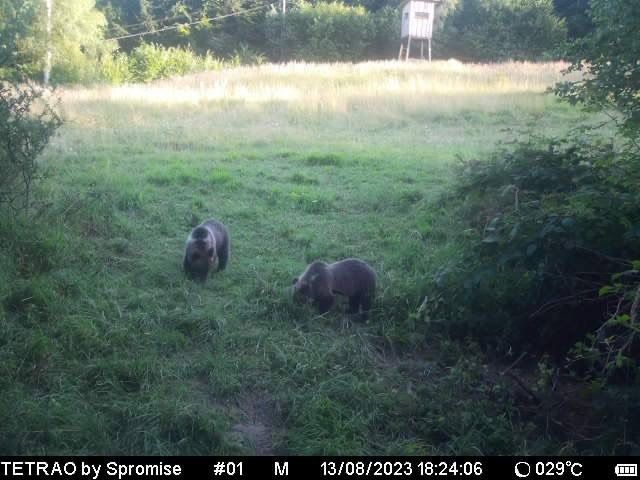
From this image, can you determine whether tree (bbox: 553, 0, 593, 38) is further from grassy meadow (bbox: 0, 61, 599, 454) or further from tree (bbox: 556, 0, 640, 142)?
tree (bbox: 556, 0, 640, 142)

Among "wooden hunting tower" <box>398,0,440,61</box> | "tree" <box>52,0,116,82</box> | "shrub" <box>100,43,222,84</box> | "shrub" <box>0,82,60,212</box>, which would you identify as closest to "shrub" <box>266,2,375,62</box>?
"shrub" <box>100,43,222,84</box>

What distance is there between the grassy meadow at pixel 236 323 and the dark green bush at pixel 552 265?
1.70 ft

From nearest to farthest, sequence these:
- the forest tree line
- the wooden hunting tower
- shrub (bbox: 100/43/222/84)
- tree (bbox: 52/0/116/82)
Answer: tree (bbox: 52/0/116/82) < the forest tree line < the wooden hunting tower < shrub (bbox: 100/43/222/84)

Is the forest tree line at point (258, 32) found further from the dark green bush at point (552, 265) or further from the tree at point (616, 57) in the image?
the dark green bush at point (552, 265)

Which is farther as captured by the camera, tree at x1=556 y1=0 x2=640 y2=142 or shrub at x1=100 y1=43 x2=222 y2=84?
shrub at x1=100 y1=43 x2=222 y2=84

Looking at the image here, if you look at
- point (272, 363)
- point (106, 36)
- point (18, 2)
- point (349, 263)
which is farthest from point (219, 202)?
point (106, 36)
